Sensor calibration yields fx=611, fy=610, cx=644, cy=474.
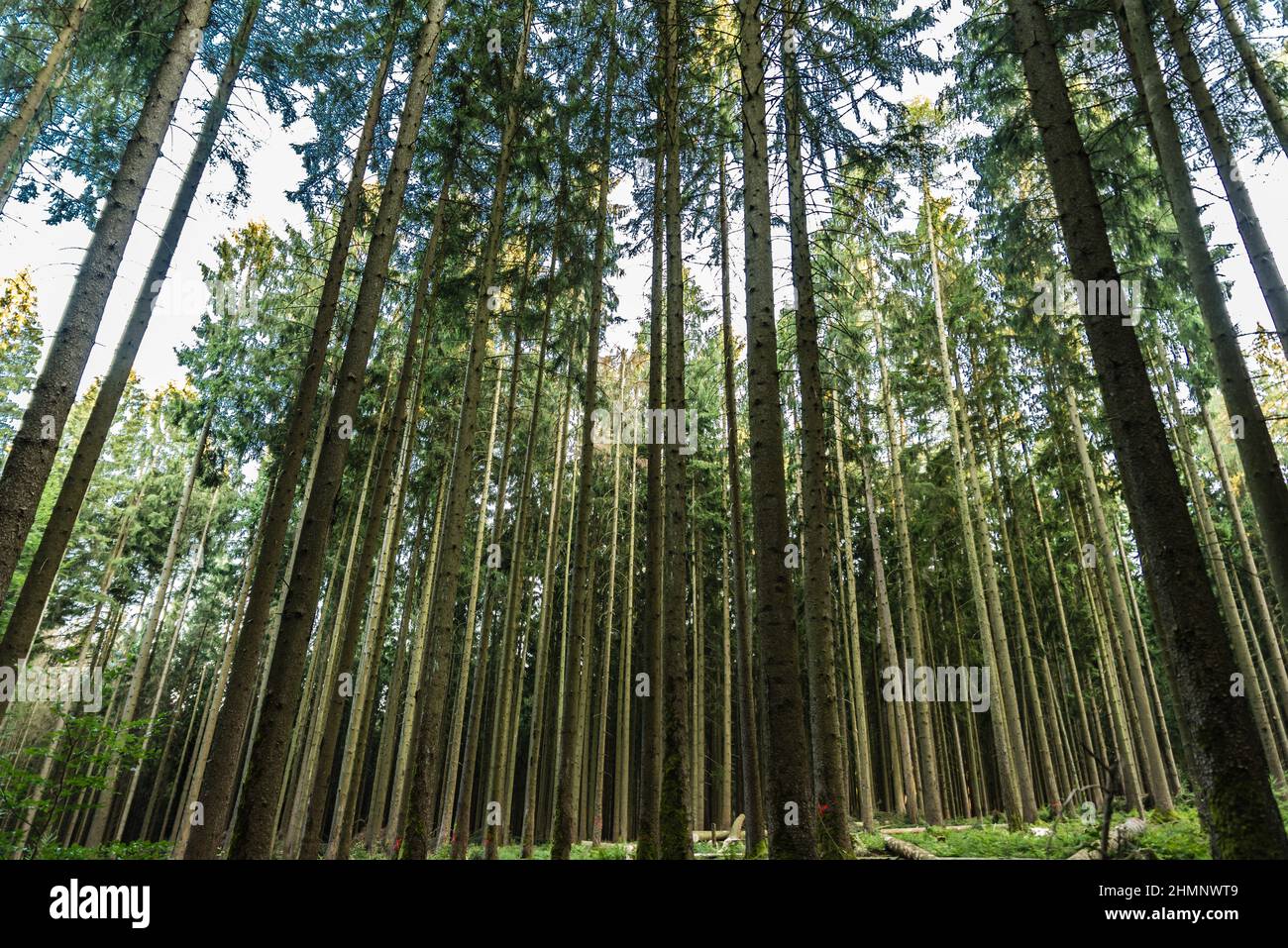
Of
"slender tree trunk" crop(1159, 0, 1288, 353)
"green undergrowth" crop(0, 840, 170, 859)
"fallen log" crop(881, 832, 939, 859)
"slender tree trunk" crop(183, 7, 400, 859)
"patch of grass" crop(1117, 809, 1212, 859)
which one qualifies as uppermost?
"slender tree trunk" crop(1159, 0, 1288, 353)

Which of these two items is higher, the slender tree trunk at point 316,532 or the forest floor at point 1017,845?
the slender tree trunk at point 316,532

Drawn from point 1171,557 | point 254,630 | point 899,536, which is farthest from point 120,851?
point 899,536

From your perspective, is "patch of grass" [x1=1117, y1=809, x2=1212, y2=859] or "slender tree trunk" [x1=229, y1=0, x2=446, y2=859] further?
"patch of grass" [x1=1117, y1=809, x2=1212, y2=859]

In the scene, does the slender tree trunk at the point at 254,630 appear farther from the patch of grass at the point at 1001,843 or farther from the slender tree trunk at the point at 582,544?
the patch of grass at the point at 1001,843

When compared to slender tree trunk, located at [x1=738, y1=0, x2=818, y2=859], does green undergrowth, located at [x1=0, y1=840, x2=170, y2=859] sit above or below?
below

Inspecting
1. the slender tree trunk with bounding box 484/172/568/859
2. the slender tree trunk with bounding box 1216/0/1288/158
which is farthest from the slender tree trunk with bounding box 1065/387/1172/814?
the slender tree trunk with bounding box 484/172/568/859

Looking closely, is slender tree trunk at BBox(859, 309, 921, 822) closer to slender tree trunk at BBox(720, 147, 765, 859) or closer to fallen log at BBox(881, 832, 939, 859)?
slender tree trunk at BBox(720, 147, 765, 859)

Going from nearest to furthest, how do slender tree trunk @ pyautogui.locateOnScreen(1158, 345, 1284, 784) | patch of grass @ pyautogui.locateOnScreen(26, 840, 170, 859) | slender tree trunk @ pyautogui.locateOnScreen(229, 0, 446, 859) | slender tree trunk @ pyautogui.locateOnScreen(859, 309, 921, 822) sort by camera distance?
1. slender tree trunk @ pyautogui.locateOnScreen(229, 0, 446, 859)
2. patch of grass @ pyautogui.locateOnScreen(26, 840, 170, 859)
3. slender tree trunk @ pyautogui.locateOnScreen(1158, 345, 1284, 784)
4. slender tree trunk @ pyautogui.locateOnScreen(859, 309, 921, 822)

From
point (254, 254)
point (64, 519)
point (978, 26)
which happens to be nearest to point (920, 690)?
point (978, 26)

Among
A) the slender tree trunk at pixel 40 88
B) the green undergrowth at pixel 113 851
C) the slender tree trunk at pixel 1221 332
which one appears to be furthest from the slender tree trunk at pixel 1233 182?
the green undergrowth at pixel 113 851

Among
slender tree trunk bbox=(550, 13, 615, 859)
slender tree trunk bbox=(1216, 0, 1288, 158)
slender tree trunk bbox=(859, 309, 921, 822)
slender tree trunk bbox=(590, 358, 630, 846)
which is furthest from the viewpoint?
slender tree trunk bbox=(590, 358, 630, 846)

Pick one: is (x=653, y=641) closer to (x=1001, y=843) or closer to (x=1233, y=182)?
(x=1001, y=843)
